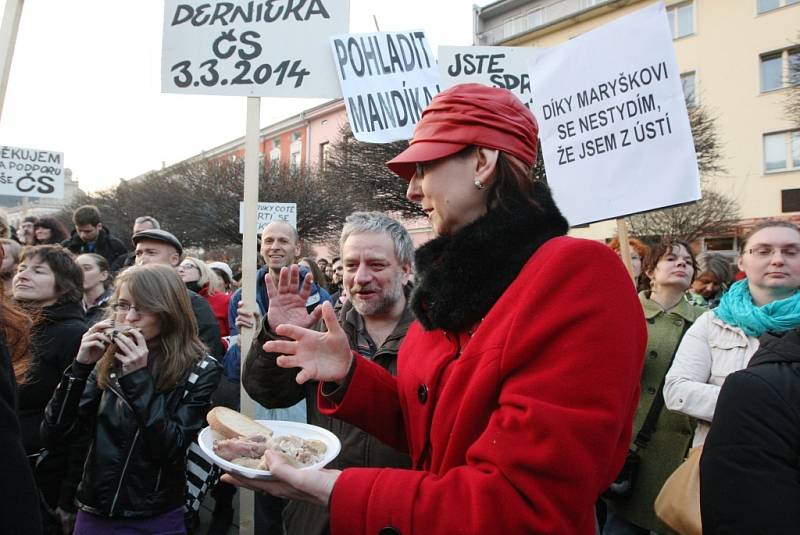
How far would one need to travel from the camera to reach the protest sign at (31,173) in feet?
27.3

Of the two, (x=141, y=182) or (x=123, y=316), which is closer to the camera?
(x=123, y=316)

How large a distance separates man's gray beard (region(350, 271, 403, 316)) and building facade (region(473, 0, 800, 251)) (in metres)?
22.9

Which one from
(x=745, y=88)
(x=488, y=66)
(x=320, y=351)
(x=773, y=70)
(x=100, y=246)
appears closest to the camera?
(x=320, y=351)

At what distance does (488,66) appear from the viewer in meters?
4.49

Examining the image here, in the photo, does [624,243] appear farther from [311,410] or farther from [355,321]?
[311,410]

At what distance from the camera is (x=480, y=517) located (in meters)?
1.08

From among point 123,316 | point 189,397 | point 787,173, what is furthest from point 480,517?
point 787,173

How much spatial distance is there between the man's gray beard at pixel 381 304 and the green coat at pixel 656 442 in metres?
1.39

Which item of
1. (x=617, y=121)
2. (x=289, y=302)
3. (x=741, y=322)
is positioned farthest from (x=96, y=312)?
(x=741, y=322)

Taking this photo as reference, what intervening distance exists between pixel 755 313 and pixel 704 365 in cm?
38

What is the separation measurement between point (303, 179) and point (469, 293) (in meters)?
26.5

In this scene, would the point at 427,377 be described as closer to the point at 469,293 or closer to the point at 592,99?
the point at 469,293

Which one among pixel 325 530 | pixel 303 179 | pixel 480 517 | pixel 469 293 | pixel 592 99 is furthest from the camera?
pixel 303 179

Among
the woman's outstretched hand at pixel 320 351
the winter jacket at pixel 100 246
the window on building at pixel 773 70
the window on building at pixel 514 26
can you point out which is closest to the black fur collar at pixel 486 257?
the woman's outstretched hand at pixel 320 351
